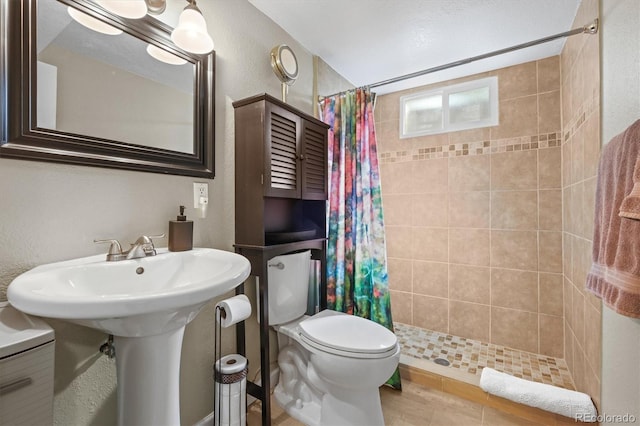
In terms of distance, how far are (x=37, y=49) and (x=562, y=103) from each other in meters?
2.86

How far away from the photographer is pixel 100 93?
1038 mm

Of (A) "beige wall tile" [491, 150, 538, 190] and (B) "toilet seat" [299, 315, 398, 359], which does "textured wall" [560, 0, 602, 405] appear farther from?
(B) "toilet seat" [299, 315, 398, 359]

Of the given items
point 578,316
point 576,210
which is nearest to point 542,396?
point 578,316

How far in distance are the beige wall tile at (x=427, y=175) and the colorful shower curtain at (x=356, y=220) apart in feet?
2.83

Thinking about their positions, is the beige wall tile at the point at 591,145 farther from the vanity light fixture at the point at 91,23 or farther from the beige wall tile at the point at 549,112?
the vanity light fixture at the point at 91,23

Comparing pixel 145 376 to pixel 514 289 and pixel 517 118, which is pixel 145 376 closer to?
pixel 514 289

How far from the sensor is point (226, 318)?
1186 millimetres

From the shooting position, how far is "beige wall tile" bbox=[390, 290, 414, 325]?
2621 millimetres

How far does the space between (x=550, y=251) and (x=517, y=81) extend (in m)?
1.32

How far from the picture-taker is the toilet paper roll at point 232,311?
3.84ft

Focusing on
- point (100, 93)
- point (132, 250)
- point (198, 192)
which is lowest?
point (132, 250)

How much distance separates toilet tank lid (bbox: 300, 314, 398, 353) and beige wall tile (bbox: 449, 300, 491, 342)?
129 centimetres

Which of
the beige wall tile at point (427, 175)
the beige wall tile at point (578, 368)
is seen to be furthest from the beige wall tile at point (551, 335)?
the beige wall tile at point (427, 175)

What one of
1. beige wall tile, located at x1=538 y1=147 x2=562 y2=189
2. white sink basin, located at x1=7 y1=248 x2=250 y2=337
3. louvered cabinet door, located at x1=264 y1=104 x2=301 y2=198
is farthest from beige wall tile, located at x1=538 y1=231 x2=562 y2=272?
white sink basin, located at x1=7 y1=248 x2=250 y2=337
